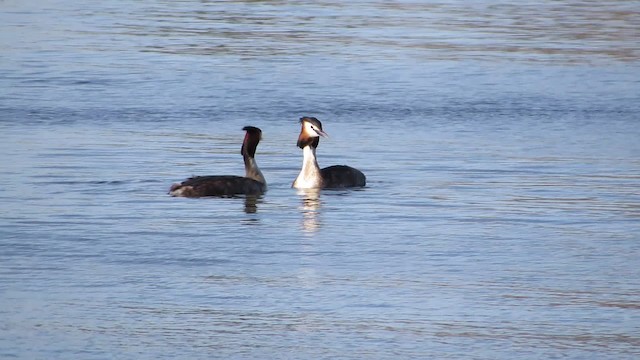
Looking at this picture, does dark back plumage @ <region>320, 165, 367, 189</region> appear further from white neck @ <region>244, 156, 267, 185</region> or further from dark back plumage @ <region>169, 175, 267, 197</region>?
dark back plumage @ <region>169, 175, 267, 197</region>

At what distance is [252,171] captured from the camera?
50.0 ft

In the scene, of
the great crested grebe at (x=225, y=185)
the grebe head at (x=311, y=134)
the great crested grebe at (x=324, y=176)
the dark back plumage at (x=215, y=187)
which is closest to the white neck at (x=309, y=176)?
the great crested grebe at (x=324, y=176)

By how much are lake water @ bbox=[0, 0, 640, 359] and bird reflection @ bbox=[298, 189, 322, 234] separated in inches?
2.0

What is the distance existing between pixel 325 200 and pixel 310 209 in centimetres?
63

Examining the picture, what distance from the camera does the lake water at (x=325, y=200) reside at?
9.55 m

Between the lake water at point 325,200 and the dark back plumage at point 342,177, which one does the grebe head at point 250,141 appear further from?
the dark back plumage at point 342,177

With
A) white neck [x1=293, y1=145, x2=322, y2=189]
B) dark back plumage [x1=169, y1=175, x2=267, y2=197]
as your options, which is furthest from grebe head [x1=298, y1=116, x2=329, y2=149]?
dark back plumage [x1=169, y1=175, x2=267, y2=197]

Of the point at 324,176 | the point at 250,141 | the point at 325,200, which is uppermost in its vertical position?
the point at 250,141

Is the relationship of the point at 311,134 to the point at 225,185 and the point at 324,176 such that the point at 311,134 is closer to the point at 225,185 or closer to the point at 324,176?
the point at 324,176

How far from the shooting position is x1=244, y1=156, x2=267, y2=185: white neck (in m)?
15.2

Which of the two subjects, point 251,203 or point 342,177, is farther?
point 342,177

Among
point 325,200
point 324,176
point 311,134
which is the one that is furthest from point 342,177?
point 311,134

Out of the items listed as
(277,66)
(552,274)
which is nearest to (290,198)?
(552,274)

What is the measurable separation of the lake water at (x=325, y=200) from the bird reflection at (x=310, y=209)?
0.16ft
